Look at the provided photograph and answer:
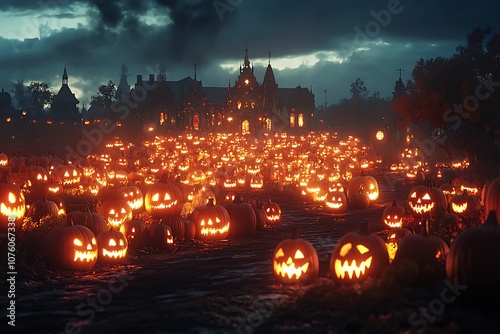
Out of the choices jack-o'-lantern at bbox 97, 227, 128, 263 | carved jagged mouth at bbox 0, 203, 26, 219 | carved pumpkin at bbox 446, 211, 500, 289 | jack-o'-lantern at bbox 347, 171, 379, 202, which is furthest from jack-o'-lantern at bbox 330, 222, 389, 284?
jack-o'-lantern at bbox 347, 171, 379, 202

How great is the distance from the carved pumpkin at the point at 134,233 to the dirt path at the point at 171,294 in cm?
82

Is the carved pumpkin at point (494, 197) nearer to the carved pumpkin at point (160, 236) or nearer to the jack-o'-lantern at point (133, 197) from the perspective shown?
the carved pumpkin at point (160, 236)

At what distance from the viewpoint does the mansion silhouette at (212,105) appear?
105 metres

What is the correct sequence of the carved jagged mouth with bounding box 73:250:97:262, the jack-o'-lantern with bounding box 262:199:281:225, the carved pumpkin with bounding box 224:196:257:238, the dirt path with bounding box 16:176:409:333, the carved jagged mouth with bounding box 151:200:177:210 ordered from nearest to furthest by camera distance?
the dirt path with bounding box 16:176:409:333, the carved jagged mouth with bounding box 73:250:97:262, the carved pumpkin with bounding box 224:196:257:238, the carved jagged mouth with bounding box 151:200:177:210, the jack-o'-lantern with bounding box 262:199:281:225

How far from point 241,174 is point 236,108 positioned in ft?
235

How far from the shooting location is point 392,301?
934cm

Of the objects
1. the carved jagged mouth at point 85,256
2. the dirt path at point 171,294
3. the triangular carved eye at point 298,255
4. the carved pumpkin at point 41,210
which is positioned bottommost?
the dirt path at point 171,294

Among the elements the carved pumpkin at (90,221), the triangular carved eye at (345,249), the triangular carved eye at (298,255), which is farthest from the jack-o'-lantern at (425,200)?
the carved pumpkin at (90,221)

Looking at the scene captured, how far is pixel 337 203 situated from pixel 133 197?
27.0ft

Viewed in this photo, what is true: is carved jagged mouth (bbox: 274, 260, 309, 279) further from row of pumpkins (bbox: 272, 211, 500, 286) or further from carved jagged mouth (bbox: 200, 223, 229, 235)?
carved jagged mouth (bbox: 200, 223, 229, 235)

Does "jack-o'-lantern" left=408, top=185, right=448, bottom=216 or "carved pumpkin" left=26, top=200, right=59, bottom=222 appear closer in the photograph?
"carved pumpkin" left=26, top=200, right=59, bottom=222

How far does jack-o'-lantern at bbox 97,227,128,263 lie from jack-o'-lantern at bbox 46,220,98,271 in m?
0.61

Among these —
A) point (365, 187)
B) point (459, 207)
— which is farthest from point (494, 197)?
point (365, 187)

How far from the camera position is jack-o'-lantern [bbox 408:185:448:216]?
765 inches
